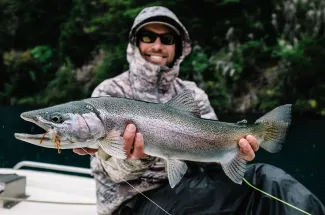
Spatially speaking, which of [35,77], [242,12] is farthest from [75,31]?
[242,12]

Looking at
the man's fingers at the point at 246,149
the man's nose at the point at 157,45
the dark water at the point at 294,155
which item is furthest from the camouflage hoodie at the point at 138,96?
the dark water at the point at 294,155

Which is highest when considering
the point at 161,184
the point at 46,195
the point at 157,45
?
the point at 157,45

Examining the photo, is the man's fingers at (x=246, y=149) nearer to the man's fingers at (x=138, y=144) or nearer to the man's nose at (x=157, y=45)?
the man's fingers at (x=138, y=144)

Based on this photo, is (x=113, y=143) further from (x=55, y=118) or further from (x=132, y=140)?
(x=55, y=118)

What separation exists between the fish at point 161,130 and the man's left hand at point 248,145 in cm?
2

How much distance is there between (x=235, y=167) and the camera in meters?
1.93

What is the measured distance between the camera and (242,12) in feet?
46.2

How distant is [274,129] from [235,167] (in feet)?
0.97

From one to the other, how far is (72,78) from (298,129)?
9324mm

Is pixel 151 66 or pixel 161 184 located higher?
pixel 151 66

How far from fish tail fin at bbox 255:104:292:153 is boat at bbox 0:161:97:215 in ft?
4.92

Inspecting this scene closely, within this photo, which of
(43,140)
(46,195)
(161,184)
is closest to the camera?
(43,140)

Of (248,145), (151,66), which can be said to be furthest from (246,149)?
(151,66)

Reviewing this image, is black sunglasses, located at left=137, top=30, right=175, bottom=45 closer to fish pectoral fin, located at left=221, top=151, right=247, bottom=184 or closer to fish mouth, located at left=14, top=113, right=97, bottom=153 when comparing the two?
fish pectoral fin, located at left=221, top=151, right=247, bottom=184
